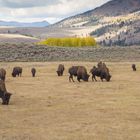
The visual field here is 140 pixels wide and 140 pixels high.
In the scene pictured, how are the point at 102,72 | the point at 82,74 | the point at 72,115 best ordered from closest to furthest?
the point at 72,115
the point at 82,74
the point at 102,72

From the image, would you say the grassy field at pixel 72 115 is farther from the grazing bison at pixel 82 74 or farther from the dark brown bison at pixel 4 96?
the grazing bison at pixel 82 74

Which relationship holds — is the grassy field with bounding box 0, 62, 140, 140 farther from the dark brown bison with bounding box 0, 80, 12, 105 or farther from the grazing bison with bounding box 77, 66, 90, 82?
the grazing bison with bounding box 77, 66, 90, 82

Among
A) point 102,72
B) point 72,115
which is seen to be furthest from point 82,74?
point 72,115

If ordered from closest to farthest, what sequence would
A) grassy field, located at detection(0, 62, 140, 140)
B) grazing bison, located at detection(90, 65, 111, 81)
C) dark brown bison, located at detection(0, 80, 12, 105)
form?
grassy field, located at detection(0, 62, 140, 140) < dark brown bison, located at detection(0, 80, 12, 105) < grazing bison, located at detection(90, 65, 111, 81)

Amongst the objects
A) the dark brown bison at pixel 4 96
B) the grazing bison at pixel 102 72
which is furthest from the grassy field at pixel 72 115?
the grazing bison at pixel 102 72

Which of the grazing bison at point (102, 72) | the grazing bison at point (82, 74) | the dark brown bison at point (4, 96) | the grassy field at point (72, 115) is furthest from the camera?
the grazing bison at point (102, 72)

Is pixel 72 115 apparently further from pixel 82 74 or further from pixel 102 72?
pixel 102 72

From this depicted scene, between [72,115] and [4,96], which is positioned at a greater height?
[4,96]

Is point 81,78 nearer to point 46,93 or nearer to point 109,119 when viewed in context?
point 46,93

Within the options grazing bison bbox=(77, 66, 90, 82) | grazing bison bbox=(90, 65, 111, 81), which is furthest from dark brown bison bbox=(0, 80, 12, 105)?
grazing bison bbox=(90, 65, 111, 81)

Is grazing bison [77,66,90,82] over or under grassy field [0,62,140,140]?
over

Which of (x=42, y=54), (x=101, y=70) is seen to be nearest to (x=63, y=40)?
(x=42, y=54)

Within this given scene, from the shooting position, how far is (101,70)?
42438mm

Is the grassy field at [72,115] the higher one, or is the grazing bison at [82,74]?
the grazing bison at [82,74]
